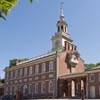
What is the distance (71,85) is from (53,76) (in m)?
4.03

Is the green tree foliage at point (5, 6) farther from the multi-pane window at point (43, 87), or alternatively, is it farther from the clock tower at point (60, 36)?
the clock tower at point (60, 36)

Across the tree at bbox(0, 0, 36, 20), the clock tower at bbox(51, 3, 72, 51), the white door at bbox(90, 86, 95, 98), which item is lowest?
the white door at bbox(90, 86, 95, 98)

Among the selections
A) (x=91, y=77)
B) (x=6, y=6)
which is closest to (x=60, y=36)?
(x=91, y=77)

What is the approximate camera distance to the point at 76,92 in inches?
1884

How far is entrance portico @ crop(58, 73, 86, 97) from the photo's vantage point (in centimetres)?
4649

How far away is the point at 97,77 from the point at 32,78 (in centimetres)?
1753

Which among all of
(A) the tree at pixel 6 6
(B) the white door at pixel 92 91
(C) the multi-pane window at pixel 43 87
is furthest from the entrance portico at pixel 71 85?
(A) the tree at pixel 6 6

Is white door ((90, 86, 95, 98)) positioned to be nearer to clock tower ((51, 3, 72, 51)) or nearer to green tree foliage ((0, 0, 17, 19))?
clock tower ((51, 3, 72, 51))

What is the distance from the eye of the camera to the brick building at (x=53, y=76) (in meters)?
47.2

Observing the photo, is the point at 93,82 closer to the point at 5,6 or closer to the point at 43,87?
the point at 43,87

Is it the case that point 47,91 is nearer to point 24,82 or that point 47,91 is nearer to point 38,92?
point 38,92

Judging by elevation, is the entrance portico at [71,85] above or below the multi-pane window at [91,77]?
below

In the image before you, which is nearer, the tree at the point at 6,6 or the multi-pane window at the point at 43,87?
the tree at the point at 6,6

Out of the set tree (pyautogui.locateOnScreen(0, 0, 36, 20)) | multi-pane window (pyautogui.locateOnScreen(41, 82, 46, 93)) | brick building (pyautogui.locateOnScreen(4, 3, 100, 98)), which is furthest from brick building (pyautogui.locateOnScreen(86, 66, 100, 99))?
tree (pyautogui.locateOnScreen(0, 0, 36, 20))
